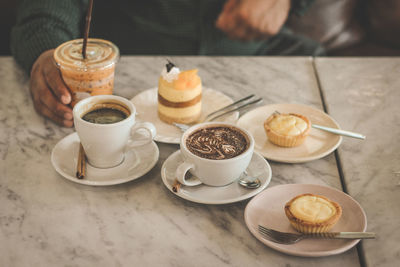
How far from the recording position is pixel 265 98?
137cm

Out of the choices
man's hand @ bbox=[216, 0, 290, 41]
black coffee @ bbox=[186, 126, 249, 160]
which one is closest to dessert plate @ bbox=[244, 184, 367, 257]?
black coffee @ bbox=[186, 126, 249, 160]

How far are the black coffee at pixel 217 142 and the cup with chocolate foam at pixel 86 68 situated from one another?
0.39 metres

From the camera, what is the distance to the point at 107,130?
94cm

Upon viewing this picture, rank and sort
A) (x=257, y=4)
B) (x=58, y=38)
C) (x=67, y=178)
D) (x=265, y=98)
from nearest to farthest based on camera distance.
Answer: (x=67, y=178) < (x=265, y=98) < (x=58, y=38) < (x=257, y=4)

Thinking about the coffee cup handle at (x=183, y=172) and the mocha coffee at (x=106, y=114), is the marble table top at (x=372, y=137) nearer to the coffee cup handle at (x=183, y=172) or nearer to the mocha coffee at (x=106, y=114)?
the coffee cup handle at (x=183, y=172)

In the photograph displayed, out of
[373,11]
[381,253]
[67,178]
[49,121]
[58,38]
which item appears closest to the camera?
[381,253]

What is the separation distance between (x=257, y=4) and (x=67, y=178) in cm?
124

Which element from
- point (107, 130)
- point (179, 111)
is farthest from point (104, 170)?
point (179, 111)

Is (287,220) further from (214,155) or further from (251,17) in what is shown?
(251,17)

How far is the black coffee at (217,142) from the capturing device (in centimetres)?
92

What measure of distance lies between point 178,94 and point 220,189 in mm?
388

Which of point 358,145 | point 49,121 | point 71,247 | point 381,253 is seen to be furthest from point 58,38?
point 381,253

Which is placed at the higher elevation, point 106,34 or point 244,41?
point 244,41

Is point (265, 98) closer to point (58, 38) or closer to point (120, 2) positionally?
point (58, 38)
